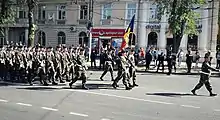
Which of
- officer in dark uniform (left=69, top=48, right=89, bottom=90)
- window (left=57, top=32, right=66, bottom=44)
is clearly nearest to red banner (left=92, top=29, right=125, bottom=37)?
window (left=57, top=32, right=66, bottom=44)

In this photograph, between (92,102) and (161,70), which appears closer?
(92,102)

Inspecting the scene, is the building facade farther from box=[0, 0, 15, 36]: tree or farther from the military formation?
the military formation

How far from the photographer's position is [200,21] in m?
42.1

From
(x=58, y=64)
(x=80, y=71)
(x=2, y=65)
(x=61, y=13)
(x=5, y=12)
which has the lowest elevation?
(x=80, y=71)

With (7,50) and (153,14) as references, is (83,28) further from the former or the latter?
(7,50)

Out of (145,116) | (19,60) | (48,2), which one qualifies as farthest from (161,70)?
(48,2)

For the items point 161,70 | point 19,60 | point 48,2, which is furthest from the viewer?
point 48,2

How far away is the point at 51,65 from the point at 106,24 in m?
28.6

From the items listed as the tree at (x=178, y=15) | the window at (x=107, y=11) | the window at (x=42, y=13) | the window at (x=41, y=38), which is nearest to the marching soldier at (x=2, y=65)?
the tree at (x=178, y=15)

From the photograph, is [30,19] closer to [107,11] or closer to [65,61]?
[65,61]

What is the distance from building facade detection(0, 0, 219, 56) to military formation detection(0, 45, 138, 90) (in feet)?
70.5

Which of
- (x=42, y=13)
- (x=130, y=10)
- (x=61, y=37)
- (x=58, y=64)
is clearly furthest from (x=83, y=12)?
(x=58, y=64)

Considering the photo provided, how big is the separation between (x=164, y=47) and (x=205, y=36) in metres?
4.74

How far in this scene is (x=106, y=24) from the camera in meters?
44.8
